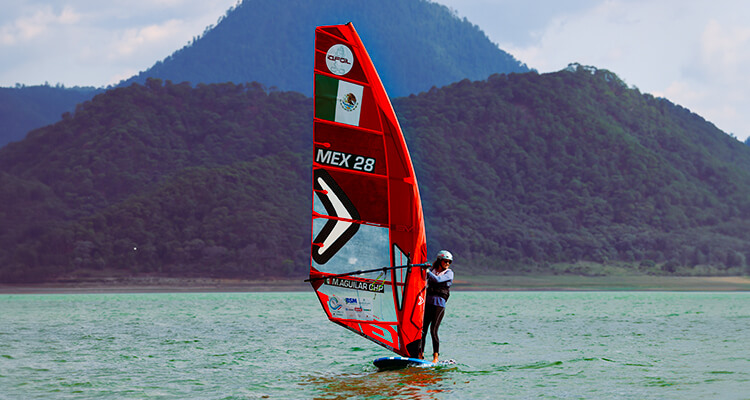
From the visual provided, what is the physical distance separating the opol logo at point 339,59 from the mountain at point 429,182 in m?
90.0

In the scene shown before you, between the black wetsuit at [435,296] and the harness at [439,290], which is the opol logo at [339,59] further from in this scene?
the harness at [439,290]

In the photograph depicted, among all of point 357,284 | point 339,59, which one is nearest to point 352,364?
point 357,284

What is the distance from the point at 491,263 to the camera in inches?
4574

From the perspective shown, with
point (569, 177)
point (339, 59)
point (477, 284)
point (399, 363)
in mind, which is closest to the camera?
point (339, 59)

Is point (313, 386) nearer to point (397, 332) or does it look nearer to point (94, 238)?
point (397, 332)

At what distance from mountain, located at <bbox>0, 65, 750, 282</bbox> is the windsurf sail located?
89.4 m

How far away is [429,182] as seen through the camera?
127m

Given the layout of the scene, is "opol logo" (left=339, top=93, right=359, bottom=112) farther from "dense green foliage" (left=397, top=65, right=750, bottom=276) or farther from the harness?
"dense green foliage" (left=397, top=65, right=750, bottom=276)

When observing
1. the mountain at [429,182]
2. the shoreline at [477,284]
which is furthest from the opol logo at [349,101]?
the mountain at [429,182]

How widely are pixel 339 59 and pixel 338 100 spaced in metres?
0.72

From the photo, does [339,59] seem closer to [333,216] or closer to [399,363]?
[333,216]

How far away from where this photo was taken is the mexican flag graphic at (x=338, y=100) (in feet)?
52.5

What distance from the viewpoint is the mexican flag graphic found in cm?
1600

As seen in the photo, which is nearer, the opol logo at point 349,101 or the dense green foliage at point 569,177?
the opol logo at point 349,101
